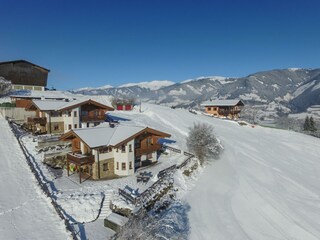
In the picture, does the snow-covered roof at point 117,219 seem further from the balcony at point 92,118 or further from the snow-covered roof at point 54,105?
the balcony at point 92,118

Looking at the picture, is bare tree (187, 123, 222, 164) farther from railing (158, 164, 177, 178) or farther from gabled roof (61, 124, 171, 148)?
gabled roof (61, 124, 171, 148)

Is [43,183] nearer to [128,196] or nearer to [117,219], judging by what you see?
[128,196]

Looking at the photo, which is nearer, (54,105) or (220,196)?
(220,196)

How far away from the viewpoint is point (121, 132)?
3375 cm

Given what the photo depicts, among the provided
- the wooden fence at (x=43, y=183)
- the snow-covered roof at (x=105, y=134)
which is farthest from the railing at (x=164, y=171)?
the wooden fence at (x=43, y=183)

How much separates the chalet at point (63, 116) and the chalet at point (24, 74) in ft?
121

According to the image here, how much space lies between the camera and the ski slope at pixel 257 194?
22844 millimetres

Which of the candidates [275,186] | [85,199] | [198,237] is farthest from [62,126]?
[275,186]

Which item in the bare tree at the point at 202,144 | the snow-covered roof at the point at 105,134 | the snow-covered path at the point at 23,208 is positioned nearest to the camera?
the snow-covered path at the point at 23,208

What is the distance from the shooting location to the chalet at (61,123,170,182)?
3058 cm

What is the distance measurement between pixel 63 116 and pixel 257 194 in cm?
3234

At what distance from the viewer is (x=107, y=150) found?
32.0m

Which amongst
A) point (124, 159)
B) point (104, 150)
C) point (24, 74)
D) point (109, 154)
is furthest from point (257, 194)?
point (24, 74)

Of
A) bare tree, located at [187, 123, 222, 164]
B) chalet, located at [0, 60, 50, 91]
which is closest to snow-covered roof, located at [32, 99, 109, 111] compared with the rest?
bare tree, located at [187, 123, 222, 164]
